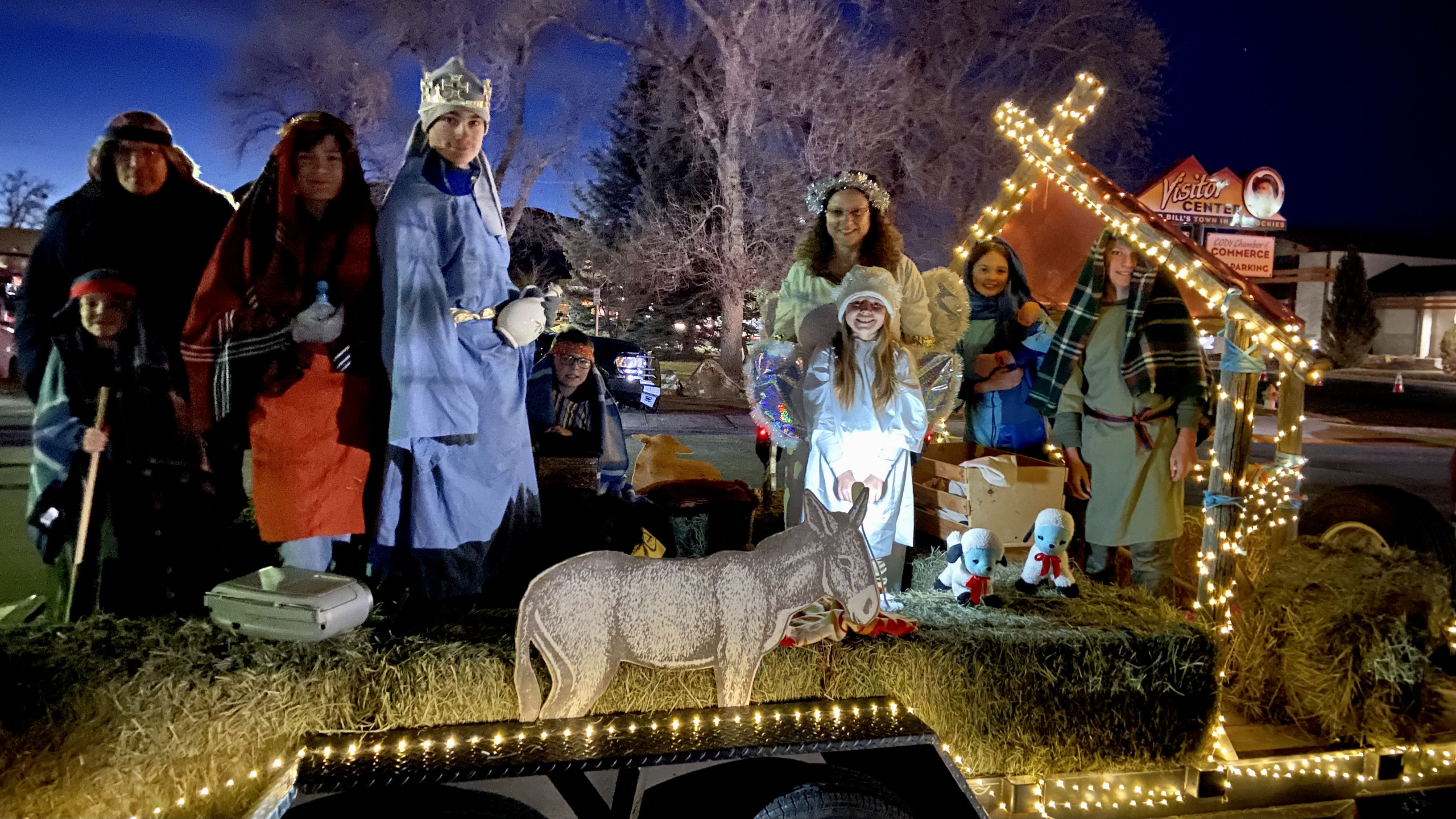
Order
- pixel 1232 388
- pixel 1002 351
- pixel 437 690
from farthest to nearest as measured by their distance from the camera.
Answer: pixel 1002 351, pixel 1232 388, pixel 437 690

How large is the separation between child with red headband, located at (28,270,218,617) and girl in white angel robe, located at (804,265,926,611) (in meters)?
2.58

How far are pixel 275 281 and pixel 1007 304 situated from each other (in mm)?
4010

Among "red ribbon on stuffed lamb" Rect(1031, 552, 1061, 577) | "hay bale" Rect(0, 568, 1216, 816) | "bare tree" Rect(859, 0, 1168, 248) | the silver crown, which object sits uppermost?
"bare tree" Rect(859, 0, 1168, 248)

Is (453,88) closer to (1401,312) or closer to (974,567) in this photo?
(974,567)

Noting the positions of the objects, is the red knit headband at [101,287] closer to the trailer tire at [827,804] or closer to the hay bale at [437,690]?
the hay bale at [437,690]

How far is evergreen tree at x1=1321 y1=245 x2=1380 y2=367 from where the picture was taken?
2806 cm

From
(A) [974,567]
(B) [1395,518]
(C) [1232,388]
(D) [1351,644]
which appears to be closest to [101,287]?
(A) [974,567]

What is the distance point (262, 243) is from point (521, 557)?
161cm

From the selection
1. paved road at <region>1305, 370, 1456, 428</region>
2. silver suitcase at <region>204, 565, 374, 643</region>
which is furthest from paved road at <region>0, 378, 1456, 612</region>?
silver suitcase at <region>204, 565, 374, 643</region>

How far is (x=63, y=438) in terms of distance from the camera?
3357 millimetres

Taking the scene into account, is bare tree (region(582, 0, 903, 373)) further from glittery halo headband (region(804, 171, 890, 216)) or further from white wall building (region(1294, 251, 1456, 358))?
white wall building (region(1294, 251, 1456, 358))

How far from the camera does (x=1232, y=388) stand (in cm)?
388

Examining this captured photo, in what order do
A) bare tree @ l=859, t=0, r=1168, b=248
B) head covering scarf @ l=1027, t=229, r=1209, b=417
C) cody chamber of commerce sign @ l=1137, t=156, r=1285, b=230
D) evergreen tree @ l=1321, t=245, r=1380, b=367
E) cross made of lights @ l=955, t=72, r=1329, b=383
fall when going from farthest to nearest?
1. evergreen tree @ l=1321, t=245, r=1380, b=367
2. bare tree @ l=859, t=0, r=1168, b=248
3. cody chamber of commerce sign @ l=1137, t=156, r=1285, b=230
4. head covering scarf @ l=1027, t=229, r=1209, b=417
5. cross made of lights @ l=955, t=72, r=1329, b=383

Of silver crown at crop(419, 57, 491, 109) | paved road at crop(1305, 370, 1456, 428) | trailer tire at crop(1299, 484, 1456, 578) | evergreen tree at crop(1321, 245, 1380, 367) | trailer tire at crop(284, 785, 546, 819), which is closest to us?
trailer tire at crop(284, 785, 546, 819)
